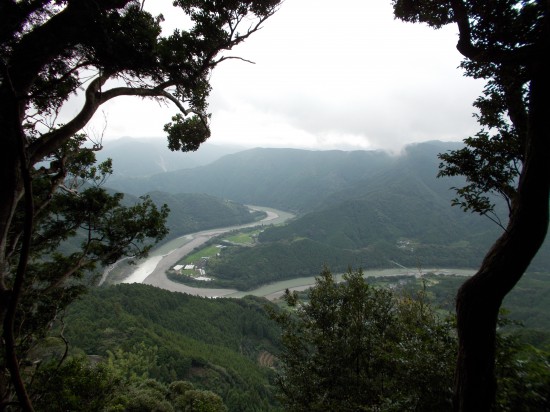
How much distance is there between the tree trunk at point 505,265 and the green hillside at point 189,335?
24.7 m

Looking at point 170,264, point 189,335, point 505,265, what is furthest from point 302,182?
point 505,265

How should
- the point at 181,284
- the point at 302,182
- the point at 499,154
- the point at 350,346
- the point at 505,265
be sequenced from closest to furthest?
1. the point at 505,265
2. the point at 499,154
3. the point at 350,346
4. the point at 181,284
5. the point at 302,182

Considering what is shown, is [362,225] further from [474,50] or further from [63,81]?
[63,81]

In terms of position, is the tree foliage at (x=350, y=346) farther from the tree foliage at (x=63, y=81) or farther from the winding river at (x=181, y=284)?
the winding river at (x=181, y=284)

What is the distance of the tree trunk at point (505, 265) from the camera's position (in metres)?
2.19

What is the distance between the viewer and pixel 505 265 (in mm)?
2275

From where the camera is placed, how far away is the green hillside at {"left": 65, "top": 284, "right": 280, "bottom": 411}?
92.7ft

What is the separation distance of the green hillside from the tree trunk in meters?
24.7

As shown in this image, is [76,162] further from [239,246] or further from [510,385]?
[239,246]

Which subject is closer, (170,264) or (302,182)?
(170,264)

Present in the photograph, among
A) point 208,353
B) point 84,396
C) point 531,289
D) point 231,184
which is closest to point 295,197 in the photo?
point 231,184

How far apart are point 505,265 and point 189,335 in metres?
42.7

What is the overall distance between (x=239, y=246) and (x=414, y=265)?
1754 inches

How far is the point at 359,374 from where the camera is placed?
20.8 ft
